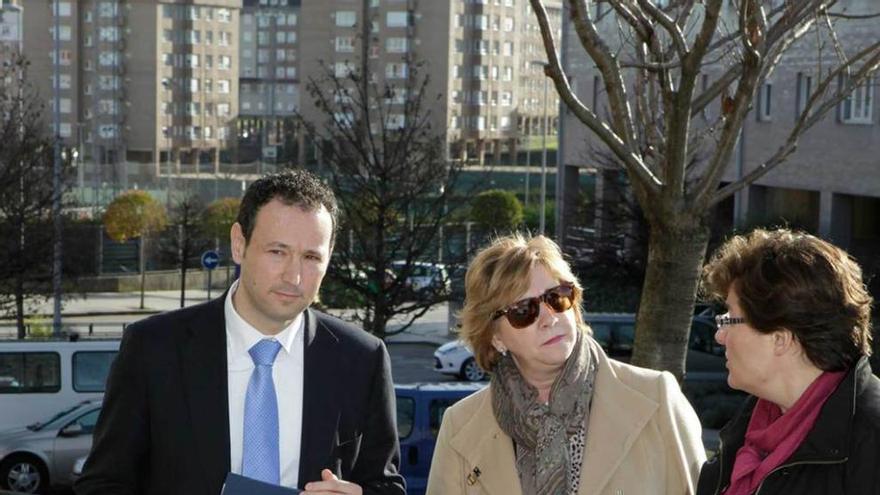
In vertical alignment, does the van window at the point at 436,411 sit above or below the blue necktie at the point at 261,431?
below

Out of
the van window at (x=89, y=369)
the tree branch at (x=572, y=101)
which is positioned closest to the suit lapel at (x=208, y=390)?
the tree branch at (x=572, y=101)

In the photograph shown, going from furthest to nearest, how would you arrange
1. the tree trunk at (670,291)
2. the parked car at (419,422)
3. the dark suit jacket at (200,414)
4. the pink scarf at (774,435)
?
the parked car at (419,422)
the tree trunk at (670,291)
the dark suit jacket at (200,414)
the pink scarf at (774,435)

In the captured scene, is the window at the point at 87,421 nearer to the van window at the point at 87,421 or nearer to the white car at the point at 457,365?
the van window at the point at 87,421

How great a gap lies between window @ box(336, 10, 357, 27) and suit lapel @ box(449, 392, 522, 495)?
3546 inches

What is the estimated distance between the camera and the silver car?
1742 cm

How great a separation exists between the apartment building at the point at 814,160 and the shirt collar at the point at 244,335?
26366 mm

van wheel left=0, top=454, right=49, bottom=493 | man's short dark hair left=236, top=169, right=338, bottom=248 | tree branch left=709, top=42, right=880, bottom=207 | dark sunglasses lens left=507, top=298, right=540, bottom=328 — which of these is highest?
tree branch left=709, top=42, right=880, bottom=207

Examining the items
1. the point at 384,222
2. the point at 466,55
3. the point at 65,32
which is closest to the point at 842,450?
the point at 384,222

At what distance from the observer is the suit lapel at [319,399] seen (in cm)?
413

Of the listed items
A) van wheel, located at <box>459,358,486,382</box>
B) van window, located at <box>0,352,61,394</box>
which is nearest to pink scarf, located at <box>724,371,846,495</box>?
van window, located at <box>0,352,61,394</box>

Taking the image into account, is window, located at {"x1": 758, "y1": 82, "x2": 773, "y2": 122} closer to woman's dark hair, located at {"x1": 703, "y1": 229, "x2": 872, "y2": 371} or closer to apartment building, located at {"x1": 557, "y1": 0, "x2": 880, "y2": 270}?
apartment building, located at {"x1": 557, "y1": 0, "x2": 880, "y2": 270}

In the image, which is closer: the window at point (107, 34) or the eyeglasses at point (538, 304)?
the eyeglasses at point (538, 304)

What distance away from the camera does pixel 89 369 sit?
21641mm

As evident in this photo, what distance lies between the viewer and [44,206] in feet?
107
